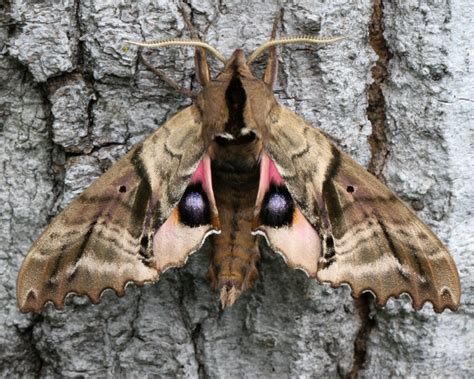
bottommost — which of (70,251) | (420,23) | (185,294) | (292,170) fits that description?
(185,294)

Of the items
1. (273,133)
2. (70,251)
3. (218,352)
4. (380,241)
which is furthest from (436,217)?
(70,251)

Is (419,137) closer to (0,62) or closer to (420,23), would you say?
(420,23)

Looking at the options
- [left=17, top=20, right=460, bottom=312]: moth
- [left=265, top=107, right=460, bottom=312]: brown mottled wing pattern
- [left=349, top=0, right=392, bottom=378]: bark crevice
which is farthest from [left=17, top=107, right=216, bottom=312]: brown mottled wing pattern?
[left=349, top=0, right=392, bottom=378]: bark crevice

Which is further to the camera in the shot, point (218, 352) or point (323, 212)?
point (218, 352)

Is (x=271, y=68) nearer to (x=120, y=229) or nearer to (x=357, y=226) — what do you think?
(x=357, y=226)

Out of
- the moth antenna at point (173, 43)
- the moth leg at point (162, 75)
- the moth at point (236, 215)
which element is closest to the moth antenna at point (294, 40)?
the moth at point (236, 215)

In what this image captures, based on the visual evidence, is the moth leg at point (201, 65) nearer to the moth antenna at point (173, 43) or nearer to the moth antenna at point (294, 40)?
the moth antenna at point (173, 43)

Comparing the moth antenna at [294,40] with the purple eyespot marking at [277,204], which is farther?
the purple eyespot marking at [277,204]

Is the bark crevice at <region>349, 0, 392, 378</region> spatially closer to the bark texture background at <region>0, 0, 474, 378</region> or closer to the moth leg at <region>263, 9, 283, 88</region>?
the bark texture background at <region>0, 0, 474, 378</region>
